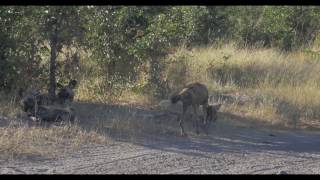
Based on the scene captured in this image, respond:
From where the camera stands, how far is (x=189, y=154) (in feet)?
32.7

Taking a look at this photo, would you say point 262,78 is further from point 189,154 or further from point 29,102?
point 189,154

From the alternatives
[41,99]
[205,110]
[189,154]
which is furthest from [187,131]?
[41,99]

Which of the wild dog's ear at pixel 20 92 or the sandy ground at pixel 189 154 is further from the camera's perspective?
the wild dog's ear at pixel 20 92

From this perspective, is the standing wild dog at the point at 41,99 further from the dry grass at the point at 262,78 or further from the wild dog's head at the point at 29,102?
the dry grass at the point at 262,78

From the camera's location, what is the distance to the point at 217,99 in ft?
51.3

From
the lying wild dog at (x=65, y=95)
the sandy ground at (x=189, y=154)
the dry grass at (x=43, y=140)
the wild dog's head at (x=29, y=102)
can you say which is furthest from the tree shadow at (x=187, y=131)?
the wild dog's head at (x=29, y=102)

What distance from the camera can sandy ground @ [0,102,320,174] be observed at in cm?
877

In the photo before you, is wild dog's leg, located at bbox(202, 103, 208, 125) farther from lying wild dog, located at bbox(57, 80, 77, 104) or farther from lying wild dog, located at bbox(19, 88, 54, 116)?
lying wild dog, located at bbox(19, 88, 54, 116)

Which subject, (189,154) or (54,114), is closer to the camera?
(189,154)

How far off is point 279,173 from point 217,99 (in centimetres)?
689

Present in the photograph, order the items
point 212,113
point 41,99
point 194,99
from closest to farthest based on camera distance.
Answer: point 194,99 → point 41,99 → point 212,113

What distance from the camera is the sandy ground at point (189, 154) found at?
877 cm

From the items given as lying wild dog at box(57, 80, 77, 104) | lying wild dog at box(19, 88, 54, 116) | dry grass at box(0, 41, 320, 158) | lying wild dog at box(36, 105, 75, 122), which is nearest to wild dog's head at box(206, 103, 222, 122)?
dry grass at box(0, 41, 320, 158)
